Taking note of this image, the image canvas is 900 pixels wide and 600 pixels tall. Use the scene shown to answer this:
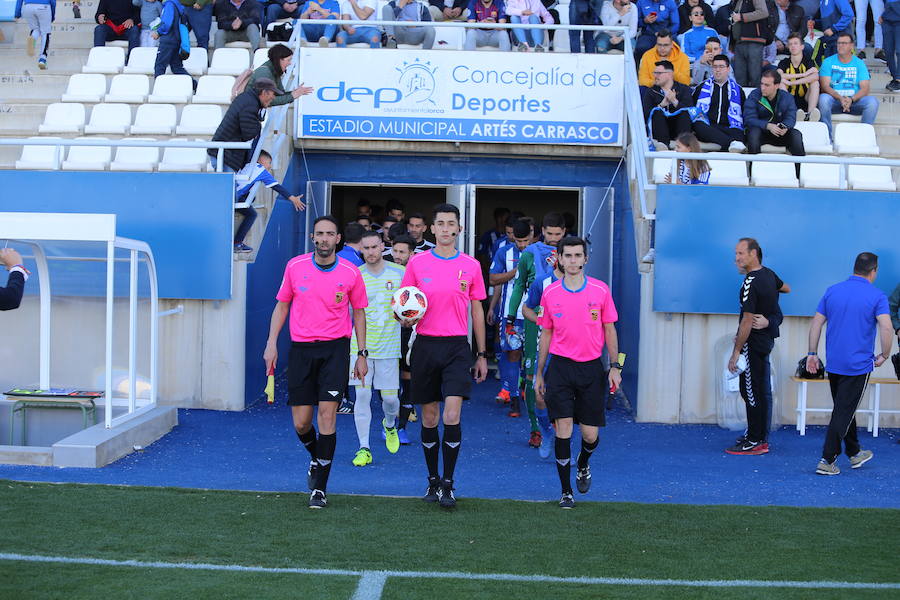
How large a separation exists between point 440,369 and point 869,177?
8.09m

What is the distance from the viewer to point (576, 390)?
7.51 meters

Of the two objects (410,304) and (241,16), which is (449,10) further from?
(410,304)

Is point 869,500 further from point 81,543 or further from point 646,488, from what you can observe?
point 81,543

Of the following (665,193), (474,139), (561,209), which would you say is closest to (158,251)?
(474,139)

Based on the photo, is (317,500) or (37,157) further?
(37,157)

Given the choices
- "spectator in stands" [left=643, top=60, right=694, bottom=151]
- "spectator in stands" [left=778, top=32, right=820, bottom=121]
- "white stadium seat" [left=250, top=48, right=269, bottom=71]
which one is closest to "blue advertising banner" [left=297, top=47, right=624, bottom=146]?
"spectator in stands" [left=643, top=60, right=694, bottom=151]

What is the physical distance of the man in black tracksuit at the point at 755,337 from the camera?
984cm

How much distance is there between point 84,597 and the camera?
5.21m

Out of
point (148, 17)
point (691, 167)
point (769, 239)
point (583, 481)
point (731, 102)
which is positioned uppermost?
point (148, 17)

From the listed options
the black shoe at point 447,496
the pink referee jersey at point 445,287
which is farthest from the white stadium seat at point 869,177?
the black shoe at point 447,496

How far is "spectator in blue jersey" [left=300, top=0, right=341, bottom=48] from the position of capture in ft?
47.6

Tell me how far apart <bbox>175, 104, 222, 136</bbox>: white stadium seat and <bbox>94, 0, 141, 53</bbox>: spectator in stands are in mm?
2893

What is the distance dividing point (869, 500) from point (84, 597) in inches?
215

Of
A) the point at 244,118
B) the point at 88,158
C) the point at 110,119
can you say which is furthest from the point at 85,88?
the point at 244,118
